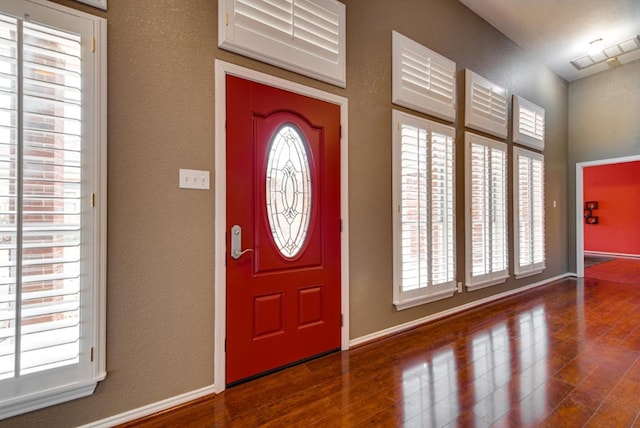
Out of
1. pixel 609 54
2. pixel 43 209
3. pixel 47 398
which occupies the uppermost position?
pixel 609 54

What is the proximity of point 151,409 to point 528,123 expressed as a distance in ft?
19.2

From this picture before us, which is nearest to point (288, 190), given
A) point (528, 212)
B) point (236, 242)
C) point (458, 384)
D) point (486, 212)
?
point (236, 242)

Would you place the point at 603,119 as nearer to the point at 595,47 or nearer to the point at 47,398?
the point at 595,47

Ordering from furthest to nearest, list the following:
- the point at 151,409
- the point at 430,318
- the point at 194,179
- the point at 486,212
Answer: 1. the point at 486,212
2. the point at 430,318
3. the point at 194,179
4. the point at 151,409

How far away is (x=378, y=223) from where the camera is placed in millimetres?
2932

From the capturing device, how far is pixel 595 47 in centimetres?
470

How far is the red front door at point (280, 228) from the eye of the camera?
214 cm

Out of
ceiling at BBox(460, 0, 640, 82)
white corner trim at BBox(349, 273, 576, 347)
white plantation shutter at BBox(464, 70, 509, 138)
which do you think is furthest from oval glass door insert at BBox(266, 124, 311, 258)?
ceiling at BBox(460, 0, 640, 82)

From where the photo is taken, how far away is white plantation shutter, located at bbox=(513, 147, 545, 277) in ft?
15.0

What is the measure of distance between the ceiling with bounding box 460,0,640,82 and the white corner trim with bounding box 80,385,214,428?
4.88m

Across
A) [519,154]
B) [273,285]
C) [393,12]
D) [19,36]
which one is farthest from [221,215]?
[519,154]

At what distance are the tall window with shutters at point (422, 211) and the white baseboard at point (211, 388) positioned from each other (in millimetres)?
225

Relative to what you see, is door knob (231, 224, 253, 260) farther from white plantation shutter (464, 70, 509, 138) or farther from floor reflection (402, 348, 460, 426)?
white plantation shutter (464, 70, 509, 138)

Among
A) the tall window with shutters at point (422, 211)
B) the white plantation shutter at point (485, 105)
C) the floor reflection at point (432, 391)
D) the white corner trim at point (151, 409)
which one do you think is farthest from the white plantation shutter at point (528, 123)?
the white corner trim at point (151, 409)
